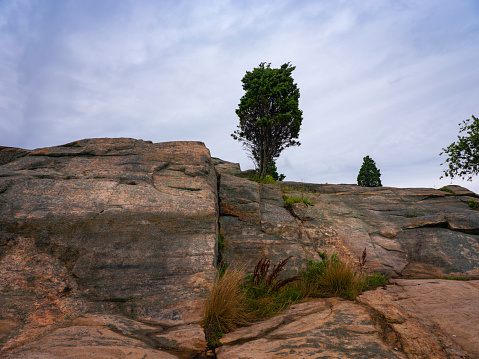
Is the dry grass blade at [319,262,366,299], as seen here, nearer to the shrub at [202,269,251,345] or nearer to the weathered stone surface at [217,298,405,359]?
the weathered stone surface at [217,298,405,359]

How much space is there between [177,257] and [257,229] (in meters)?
2.90

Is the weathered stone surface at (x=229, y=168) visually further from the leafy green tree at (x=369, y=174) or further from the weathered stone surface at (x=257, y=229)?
the leafy green tree at (x=369, y=174)

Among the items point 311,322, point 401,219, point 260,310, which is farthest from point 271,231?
point 401,219

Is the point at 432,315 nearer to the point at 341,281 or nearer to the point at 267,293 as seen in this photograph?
the point at 341,281

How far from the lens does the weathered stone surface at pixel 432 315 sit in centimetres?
282

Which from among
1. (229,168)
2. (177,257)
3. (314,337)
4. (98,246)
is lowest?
(314,337)

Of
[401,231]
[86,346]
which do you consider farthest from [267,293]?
[401,231]

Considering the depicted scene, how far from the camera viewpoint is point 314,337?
3.06 metres

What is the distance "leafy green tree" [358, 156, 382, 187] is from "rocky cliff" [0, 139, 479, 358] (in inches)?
451

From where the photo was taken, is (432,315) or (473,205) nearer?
(432,315)

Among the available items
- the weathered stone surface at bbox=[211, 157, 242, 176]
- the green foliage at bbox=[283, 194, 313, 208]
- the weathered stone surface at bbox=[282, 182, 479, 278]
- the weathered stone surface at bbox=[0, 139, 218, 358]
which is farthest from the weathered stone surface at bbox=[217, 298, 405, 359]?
the weathered stone surface at bbox=[211, 157, 242, 176]

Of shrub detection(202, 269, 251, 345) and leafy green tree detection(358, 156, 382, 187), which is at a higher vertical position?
leafy green tree detection(358, 156, 382, 187)

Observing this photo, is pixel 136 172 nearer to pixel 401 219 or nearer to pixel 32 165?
pixel 32 165

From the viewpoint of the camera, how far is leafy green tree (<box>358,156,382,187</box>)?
20.2 m
